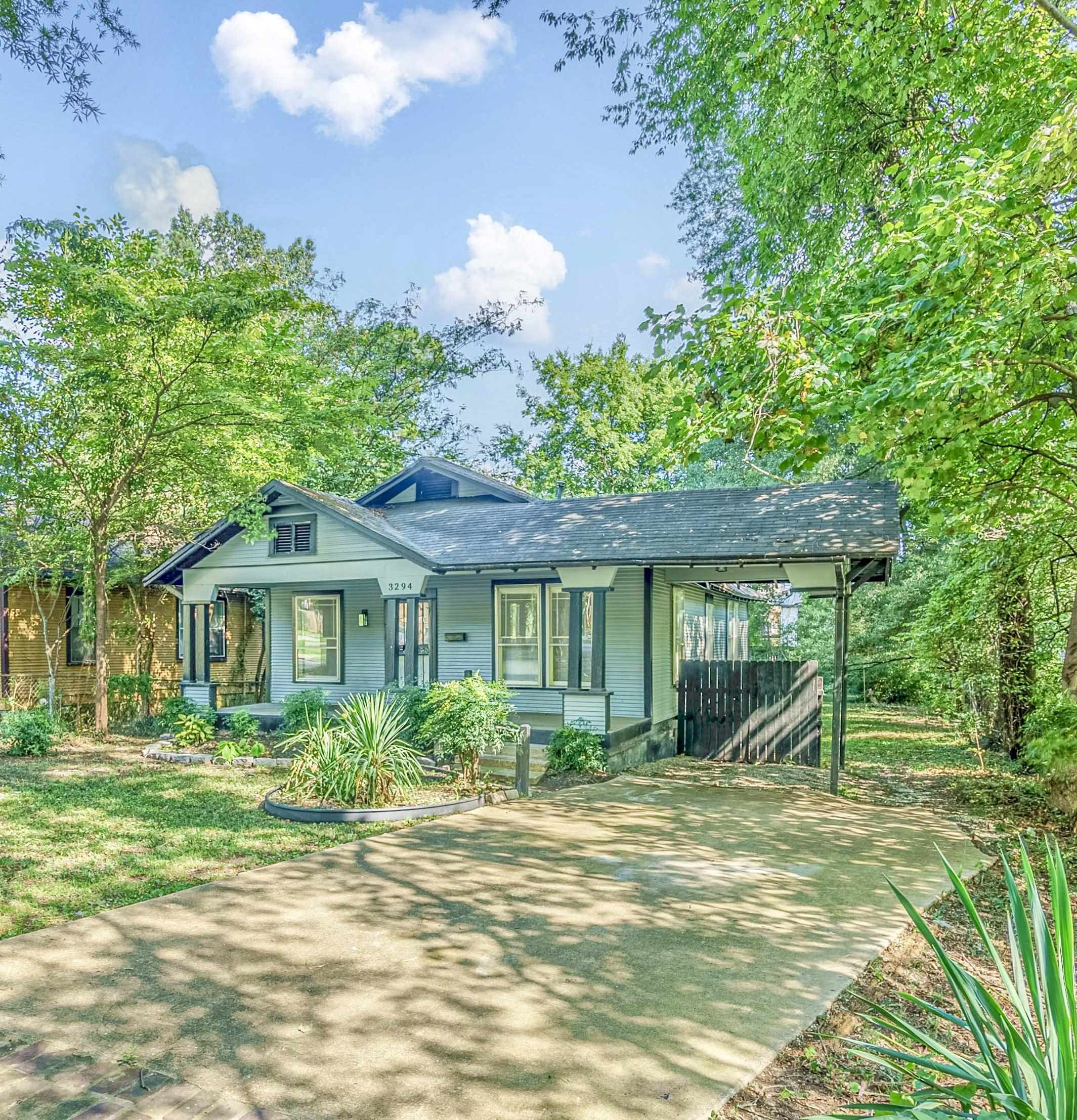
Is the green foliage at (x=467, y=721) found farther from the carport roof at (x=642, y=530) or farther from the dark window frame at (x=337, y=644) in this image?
the dark window frame at (x=337, y=644)

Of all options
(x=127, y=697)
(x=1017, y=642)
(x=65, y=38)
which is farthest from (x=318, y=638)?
(x=1017, y=642)

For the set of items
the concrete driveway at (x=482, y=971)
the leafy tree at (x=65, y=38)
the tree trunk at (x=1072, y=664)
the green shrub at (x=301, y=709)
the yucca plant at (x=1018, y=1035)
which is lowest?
the concrete driveway at (x=482, y=971)

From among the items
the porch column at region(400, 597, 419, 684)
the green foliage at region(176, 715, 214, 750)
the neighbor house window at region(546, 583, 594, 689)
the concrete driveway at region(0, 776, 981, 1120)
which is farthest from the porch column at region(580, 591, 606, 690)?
the green foliage at region(176, 715, 214, 750)

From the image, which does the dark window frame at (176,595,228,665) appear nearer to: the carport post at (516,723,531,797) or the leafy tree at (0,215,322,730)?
the leafy tree at (0,215,322,730)

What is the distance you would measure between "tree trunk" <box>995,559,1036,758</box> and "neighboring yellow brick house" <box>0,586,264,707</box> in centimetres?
1488

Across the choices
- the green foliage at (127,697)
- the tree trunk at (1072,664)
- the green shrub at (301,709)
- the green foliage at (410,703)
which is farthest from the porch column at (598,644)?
the green foliage at (127,697)

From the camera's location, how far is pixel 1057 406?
757cm

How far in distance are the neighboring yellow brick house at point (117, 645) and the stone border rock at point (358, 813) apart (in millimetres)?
9099

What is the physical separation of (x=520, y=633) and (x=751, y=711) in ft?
13.8

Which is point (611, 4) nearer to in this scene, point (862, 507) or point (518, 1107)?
point (862, 507)

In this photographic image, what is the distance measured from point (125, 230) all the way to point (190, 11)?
12.0ft

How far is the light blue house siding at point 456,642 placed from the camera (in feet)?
42.7

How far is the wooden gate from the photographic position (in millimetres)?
12000

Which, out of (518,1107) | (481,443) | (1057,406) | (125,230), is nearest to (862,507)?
(1057,406)
